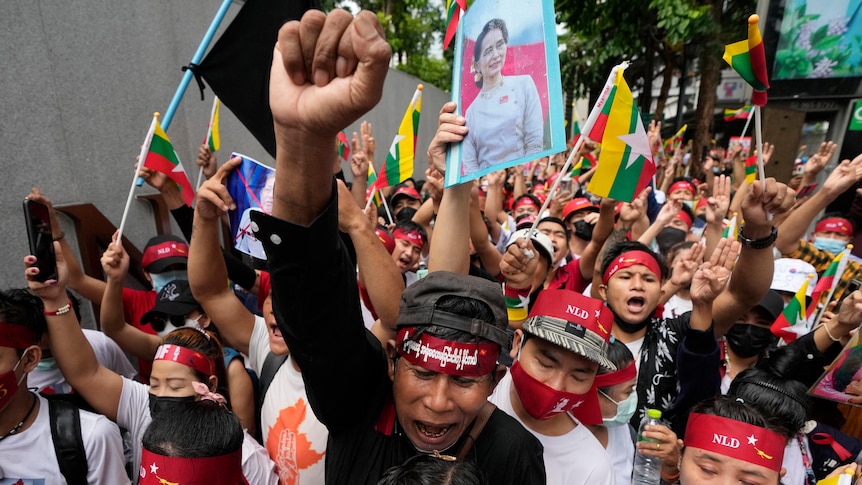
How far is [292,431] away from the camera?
1883 mm

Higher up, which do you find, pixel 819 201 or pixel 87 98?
pixel 87 98

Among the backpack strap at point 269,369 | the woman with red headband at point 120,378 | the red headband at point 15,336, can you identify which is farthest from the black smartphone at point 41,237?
the backpack strap at point 269,369

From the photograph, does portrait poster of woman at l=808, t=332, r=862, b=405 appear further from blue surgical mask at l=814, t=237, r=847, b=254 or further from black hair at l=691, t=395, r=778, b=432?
blue surgical mask at l=814, t=237, r=847, b=254

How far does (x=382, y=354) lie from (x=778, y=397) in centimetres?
196

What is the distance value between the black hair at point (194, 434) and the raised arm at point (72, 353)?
56cm

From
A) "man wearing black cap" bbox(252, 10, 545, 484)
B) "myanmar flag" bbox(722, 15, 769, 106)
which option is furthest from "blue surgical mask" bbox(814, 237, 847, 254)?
"man wearing black cap" bbox(252, 10, 545, 484)

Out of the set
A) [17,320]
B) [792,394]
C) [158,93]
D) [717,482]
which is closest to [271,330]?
[17,320]

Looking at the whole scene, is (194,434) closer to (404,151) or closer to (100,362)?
(100,362)

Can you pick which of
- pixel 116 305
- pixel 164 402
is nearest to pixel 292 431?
pixel 164 402

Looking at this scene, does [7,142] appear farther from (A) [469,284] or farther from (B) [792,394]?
(B) [792,394]

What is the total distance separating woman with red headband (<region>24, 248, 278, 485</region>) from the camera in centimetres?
205

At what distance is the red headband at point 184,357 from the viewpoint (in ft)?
6.82

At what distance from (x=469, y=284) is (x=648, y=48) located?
15836 mm

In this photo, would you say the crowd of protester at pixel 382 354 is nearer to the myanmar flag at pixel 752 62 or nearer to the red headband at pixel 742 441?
the red headband at pixel 742 441
